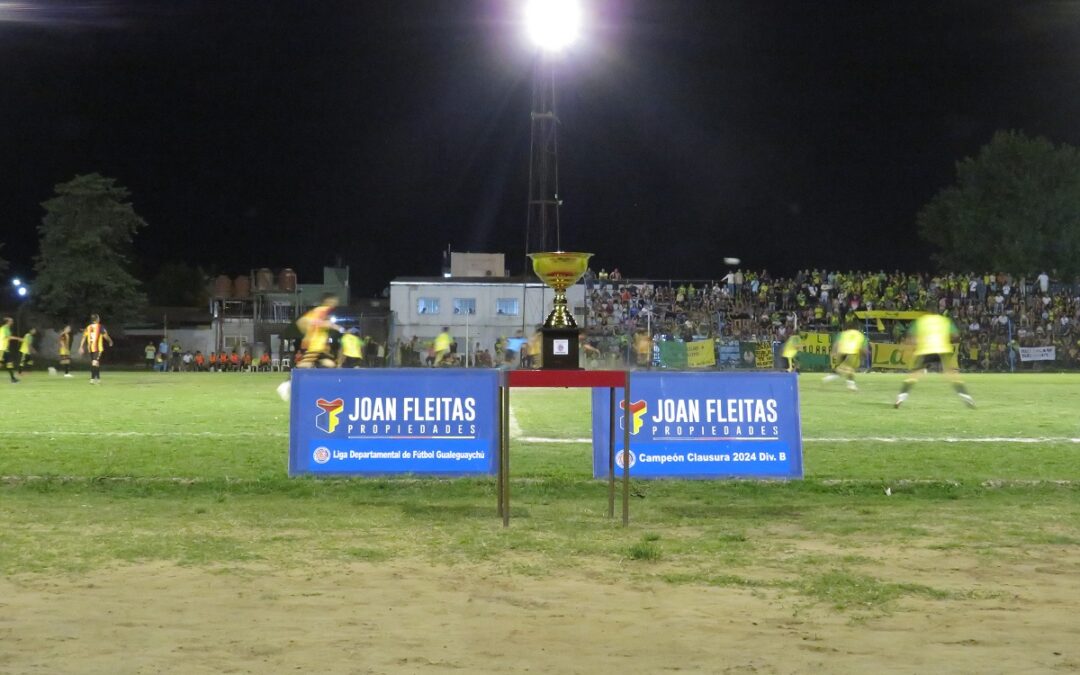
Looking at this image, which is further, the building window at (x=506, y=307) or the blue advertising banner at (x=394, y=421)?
the building window at (x=506, y=307)

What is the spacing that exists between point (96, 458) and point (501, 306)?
5100 cm

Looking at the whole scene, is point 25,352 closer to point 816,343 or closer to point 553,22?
point 553,22

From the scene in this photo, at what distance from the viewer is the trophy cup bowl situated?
10188 millimetres

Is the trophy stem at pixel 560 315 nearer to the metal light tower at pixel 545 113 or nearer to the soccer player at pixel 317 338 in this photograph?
the soccer player at pixel 317 338

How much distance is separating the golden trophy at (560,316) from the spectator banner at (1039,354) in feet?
147

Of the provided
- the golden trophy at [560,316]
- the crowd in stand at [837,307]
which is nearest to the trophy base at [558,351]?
the golden trophy at [560,316]

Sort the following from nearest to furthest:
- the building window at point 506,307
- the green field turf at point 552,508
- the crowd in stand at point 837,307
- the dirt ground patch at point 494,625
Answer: the dirt ground patch at point 494,625
the green field turf at point 552,508
the crowd in stand at point 837,307
the building window at point 506,307

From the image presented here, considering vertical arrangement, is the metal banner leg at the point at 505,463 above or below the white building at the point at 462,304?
below

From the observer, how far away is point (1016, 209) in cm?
7944

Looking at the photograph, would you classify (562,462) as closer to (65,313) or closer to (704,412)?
(704,412)

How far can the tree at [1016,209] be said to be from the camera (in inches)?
3044

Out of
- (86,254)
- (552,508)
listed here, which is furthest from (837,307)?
(552,508)

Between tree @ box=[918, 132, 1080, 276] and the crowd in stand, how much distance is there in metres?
23.3

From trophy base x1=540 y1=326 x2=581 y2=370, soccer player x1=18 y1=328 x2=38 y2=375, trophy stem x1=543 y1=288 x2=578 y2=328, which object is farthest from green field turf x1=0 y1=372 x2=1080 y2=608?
soccer player x1=18 y1=328 x2=38 y2=375
